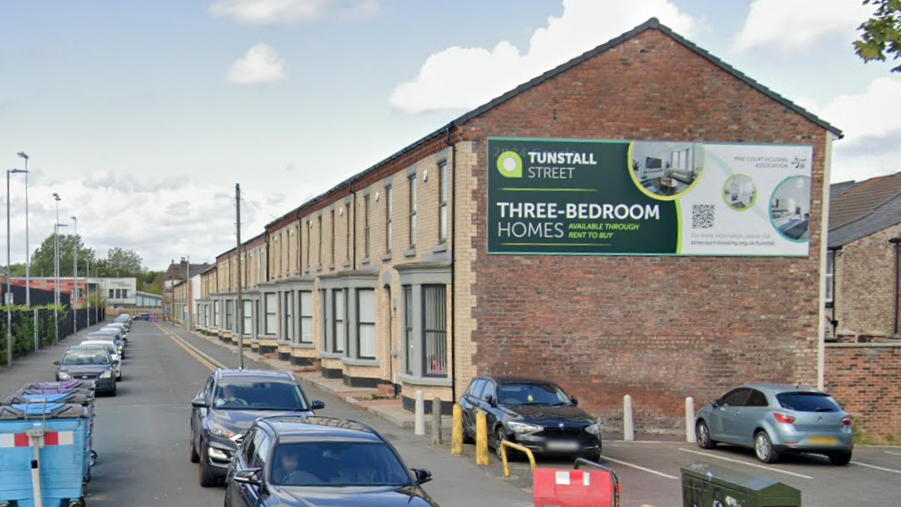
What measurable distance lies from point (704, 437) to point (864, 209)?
1974cm

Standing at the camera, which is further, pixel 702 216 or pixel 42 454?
pixel 702 216

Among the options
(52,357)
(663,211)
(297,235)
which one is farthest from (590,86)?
(52,357)

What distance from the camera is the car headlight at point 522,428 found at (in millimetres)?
17516

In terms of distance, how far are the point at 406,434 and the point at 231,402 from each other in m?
7.18

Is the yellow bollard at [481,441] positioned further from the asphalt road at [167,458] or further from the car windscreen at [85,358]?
the car windscreen at [85,358]

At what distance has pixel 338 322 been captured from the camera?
36375 millimetres

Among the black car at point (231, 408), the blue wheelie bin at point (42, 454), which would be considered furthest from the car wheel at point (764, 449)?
the blue wheelie bin at point (42, 454)

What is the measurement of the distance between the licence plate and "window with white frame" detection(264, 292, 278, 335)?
125 feet

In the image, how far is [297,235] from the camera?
48219 mm

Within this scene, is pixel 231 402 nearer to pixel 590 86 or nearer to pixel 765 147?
pixel 590 86

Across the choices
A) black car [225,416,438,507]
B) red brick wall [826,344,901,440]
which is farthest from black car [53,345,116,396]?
black car [225,416,438,507]

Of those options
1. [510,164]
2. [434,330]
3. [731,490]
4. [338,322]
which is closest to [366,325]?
[338,322]

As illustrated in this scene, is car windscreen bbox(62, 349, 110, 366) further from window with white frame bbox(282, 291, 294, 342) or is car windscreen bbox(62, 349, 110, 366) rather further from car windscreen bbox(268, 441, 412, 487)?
car windscreen bbox(268, 441, 412, 487)

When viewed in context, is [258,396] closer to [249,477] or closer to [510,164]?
[249,477]
